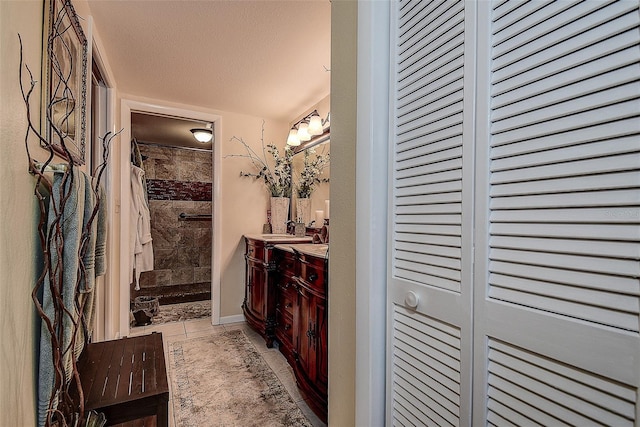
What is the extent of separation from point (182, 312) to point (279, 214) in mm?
1790

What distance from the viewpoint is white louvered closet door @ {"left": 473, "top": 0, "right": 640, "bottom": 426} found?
44 centimetres

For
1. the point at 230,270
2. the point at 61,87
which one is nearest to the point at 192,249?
the point at 230,270

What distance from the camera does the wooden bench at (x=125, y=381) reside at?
42.6 inches

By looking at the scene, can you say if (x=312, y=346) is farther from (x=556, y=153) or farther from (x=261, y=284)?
(x=556, y=153)

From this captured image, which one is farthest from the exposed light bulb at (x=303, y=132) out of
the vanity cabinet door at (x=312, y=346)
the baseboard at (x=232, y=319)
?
the baseboard at (x=232, y=319)

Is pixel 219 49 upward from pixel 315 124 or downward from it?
upward

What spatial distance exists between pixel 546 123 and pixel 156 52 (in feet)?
8.09

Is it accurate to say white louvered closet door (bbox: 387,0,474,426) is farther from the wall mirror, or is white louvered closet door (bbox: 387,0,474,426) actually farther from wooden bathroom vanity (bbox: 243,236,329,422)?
the wall mirror

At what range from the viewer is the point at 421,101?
802 millimetres

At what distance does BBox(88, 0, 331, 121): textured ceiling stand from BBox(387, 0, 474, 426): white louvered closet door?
1191 mm

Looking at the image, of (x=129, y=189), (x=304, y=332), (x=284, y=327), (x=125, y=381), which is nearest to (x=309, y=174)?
(x=284, y=327)

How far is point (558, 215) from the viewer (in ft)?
1.71

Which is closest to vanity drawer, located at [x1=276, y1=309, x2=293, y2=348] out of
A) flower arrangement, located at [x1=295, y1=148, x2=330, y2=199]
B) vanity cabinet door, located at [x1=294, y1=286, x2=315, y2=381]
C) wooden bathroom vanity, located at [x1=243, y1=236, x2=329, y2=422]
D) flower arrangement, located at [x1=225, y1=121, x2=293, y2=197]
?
wooden bathroom vanity, located at [x1=243, y1=236, x2=329, y2=422]

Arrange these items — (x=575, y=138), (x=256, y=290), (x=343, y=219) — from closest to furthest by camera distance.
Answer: (x=575, y=138) < (x=343, y=219) < (x=256, y=290)
